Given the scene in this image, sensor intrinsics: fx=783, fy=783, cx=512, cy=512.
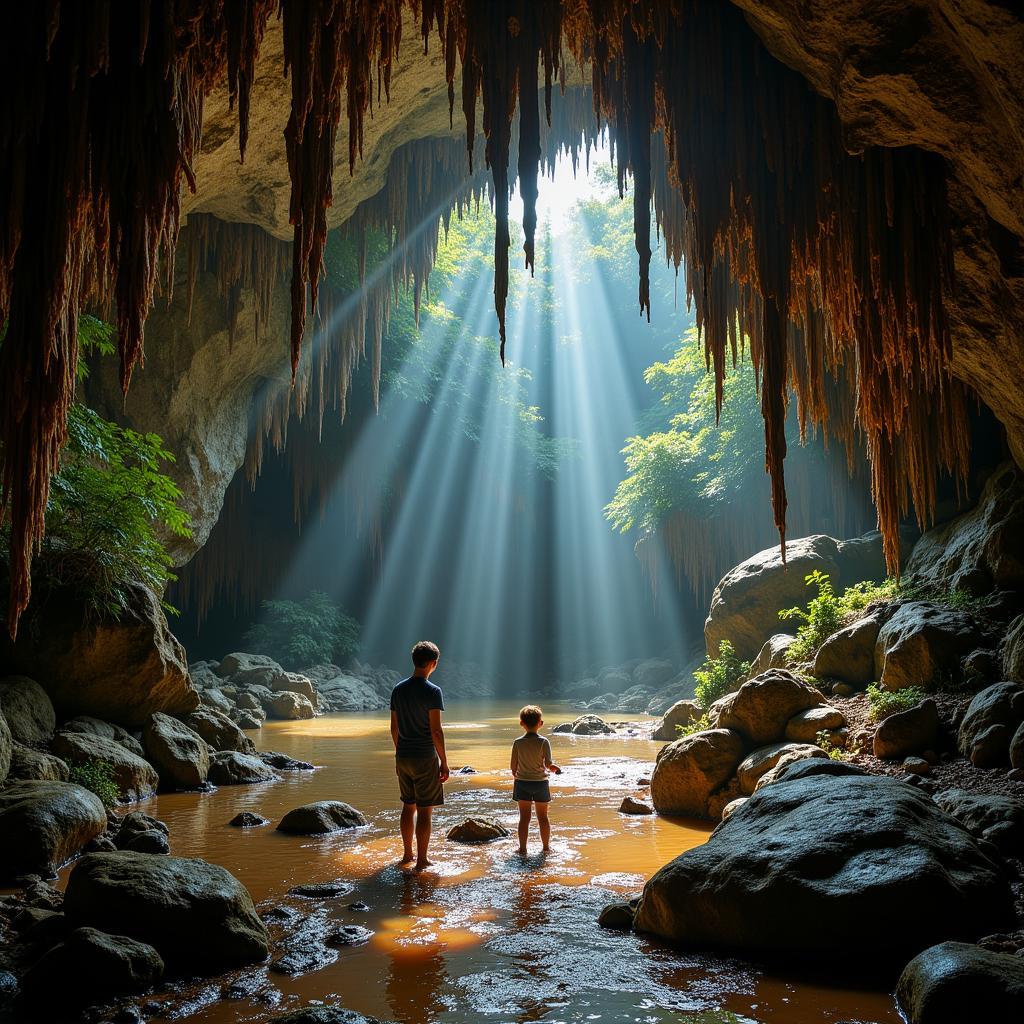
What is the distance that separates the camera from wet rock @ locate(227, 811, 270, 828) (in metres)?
6.98

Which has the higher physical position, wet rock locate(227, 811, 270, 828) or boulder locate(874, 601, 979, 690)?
boulder locate(874, 601, 979, 690)

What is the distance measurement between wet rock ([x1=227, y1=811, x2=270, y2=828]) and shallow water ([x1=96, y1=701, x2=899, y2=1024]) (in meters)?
0.13

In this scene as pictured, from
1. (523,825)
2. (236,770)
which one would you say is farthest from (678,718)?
(523,825)

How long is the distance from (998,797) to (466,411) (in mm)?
24456

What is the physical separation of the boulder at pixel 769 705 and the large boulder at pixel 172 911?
510 centimetres

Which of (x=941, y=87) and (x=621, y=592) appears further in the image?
(x=621, y=592)

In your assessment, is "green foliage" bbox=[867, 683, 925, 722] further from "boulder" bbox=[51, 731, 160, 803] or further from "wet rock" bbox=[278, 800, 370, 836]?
"boulder" bbox=[51, 731, 160, 803]

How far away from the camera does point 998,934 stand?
3.54 m

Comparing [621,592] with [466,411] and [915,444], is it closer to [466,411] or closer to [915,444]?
[466,411]

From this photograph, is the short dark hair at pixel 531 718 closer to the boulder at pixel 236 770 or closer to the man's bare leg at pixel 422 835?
the man's bare leg at pixel 422 835

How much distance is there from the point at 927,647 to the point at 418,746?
4.75 m

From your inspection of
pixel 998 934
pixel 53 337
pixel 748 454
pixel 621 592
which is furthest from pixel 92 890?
pixel 621 592

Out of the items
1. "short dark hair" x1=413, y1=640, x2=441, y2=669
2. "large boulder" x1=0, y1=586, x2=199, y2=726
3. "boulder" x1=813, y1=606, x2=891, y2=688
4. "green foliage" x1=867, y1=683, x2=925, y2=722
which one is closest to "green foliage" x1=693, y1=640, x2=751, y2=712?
"boulder" x1=813, y1=606, x2=891, y2=688

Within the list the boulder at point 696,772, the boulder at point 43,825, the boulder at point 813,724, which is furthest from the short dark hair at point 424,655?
the boulder at point 813,724
